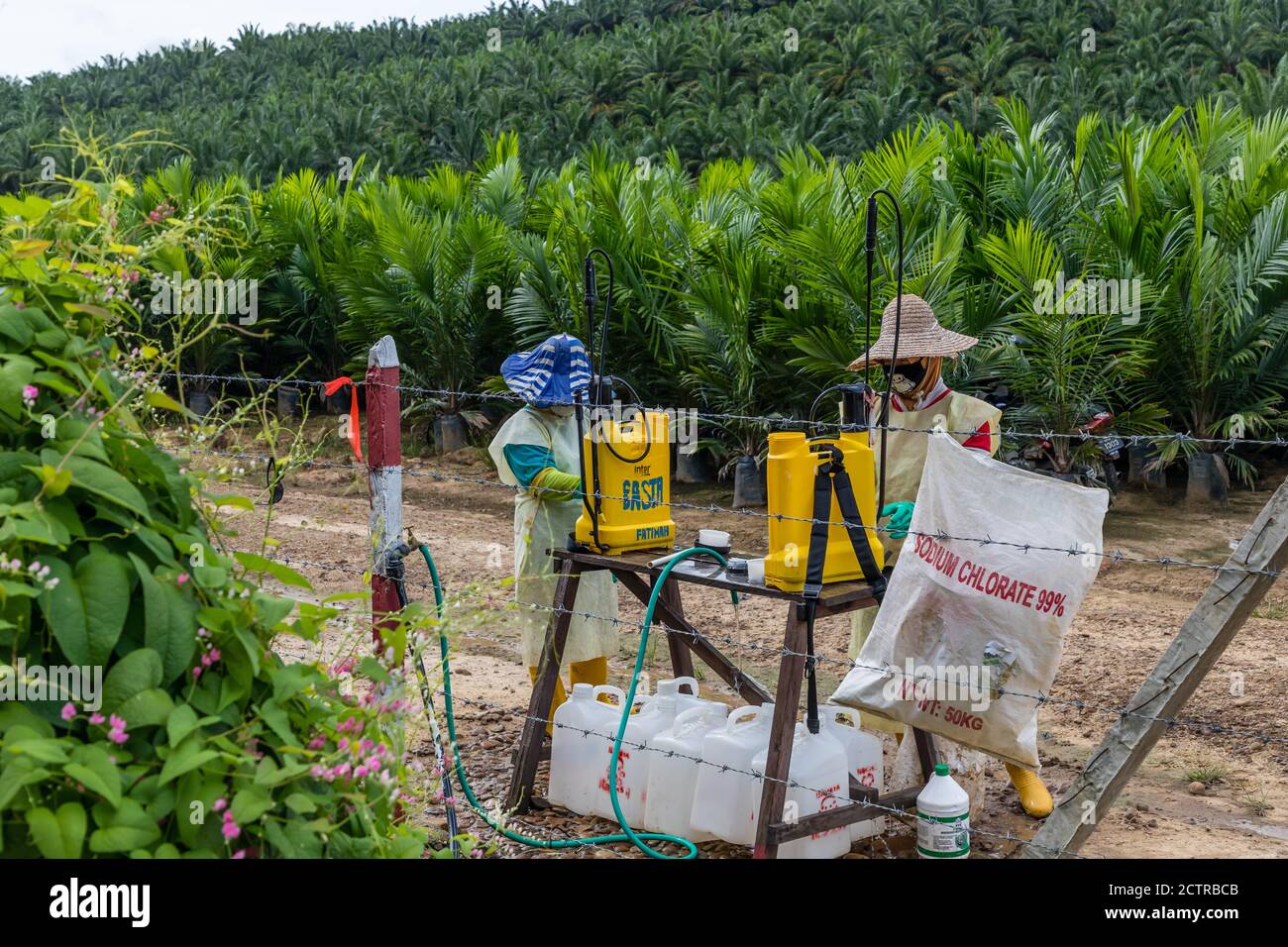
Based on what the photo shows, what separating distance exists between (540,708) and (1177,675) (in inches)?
86.5

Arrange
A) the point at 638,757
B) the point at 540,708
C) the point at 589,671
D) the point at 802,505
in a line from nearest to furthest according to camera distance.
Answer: the point at 802,505
the point at 638,757
the point at 540,708
the point at 589,671

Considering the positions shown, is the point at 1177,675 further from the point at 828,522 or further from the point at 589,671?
the point at 589,671

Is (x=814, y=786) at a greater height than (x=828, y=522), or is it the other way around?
(x=828, y=522)

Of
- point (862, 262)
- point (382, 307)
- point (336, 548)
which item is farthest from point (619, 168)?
point (336, 548)

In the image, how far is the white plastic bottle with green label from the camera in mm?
3588

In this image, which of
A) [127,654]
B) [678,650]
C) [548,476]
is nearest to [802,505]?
[678,650]

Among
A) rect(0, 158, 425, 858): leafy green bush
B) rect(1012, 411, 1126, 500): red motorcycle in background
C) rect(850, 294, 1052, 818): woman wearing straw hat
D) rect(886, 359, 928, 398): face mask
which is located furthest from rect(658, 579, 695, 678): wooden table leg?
rect(1012, 411, 1126, 500): red motorcycle in background

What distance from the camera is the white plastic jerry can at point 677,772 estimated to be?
404cm

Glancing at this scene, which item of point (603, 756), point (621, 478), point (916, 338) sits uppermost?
point (916, 338)

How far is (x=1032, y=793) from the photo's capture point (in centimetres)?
437

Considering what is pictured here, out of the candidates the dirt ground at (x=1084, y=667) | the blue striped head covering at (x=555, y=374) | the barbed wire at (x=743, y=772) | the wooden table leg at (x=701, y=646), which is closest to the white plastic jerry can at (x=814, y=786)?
the barbed wire at (x=743, y=772)
